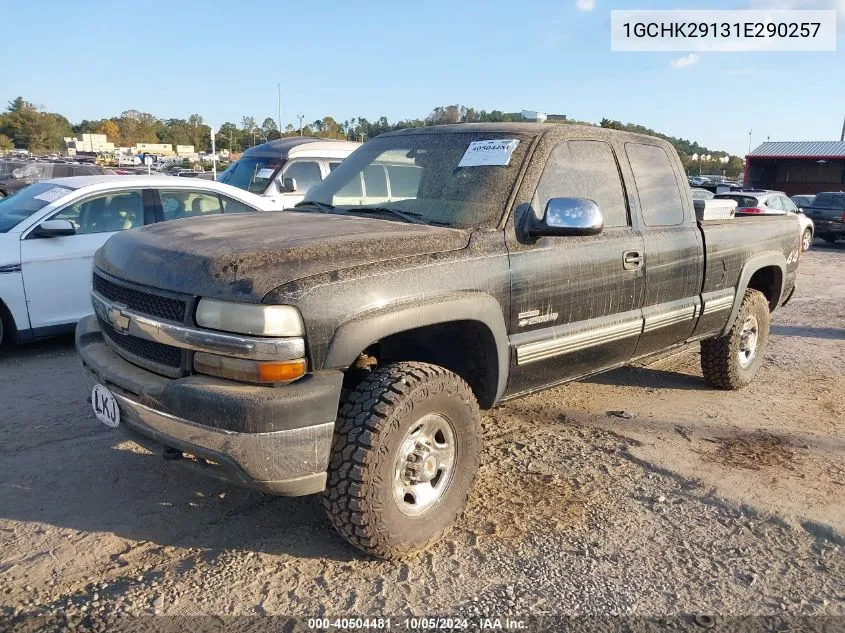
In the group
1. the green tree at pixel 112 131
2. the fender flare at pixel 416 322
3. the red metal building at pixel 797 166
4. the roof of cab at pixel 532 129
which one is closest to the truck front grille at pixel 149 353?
the fender flare at pixel 416 322

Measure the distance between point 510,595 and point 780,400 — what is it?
3659 millimetres

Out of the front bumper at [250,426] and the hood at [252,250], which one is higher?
the hood at [252,250]

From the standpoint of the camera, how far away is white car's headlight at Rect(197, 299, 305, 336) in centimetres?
262

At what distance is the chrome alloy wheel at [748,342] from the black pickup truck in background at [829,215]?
15.8 metres

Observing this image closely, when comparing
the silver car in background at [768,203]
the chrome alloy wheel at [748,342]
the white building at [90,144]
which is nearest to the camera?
the chrome alloy wheel at [748,342]

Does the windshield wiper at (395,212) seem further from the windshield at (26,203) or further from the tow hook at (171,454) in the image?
the windshield at (26,203)

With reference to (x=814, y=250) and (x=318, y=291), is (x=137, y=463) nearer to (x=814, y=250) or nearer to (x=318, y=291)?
(x=318, y=291)

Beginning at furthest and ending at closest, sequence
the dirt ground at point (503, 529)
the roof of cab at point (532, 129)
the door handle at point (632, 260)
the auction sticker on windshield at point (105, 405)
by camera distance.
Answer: the door handle at point (632, 260)
the roof of cab at point (532, 129)
the auction sticker on windshield at point (105, 405)
the dirt ground at point (503, 529)

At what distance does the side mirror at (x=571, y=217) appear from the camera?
11.2 ft

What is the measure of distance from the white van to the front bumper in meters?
8.22

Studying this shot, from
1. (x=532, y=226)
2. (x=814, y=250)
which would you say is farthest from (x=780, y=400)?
(x=814, y=250)

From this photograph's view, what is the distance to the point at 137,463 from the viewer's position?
13.2 ft

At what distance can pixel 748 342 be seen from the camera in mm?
5812

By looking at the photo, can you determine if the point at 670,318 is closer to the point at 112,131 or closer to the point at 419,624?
the point at 419,624
